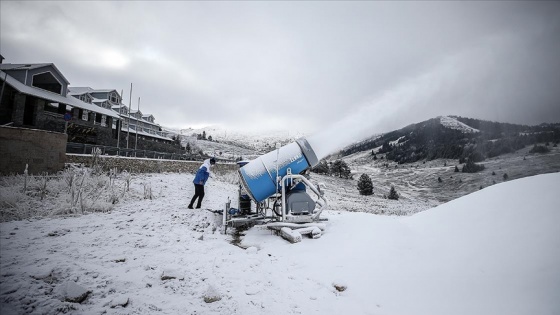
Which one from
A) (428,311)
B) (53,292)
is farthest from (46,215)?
(428,311)

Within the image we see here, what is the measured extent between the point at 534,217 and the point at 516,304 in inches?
84.8

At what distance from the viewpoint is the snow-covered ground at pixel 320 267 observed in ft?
10.2

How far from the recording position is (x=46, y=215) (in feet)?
22.5

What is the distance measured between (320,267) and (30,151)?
13.0 m

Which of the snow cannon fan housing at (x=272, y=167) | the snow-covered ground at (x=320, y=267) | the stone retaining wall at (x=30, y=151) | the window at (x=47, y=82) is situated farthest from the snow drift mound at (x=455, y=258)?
the window at (x=47, y=82)

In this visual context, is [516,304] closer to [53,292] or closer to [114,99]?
[53,292]

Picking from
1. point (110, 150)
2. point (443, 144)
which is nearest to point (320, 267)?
point (110, 150)

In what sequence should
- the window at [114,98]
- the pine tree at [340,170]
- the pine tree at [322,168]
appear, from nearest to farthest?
the window at [114,98], the pine tree at [322,168], the pine tree at [340,170]

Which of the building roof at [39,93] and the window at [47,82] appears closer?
the building roof at [39,93]

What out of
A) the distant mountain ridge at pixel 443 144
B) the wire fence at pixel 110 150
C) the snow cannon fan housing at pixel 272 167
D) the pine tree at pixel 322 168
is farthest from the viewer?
the distant mountain ridge at pixel 443 144

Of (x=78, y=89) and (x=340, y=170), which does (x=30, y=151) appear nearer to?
(x=78, y=89)

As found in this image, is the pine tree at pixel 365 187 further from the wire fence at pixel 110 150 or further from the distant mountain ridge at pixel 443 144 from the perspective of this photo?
the wire fence at pixel 110 150

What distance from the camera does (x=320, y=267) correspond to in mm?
4691

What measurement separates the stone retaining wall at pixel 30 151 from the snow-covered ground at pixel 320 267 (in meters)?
5.43
